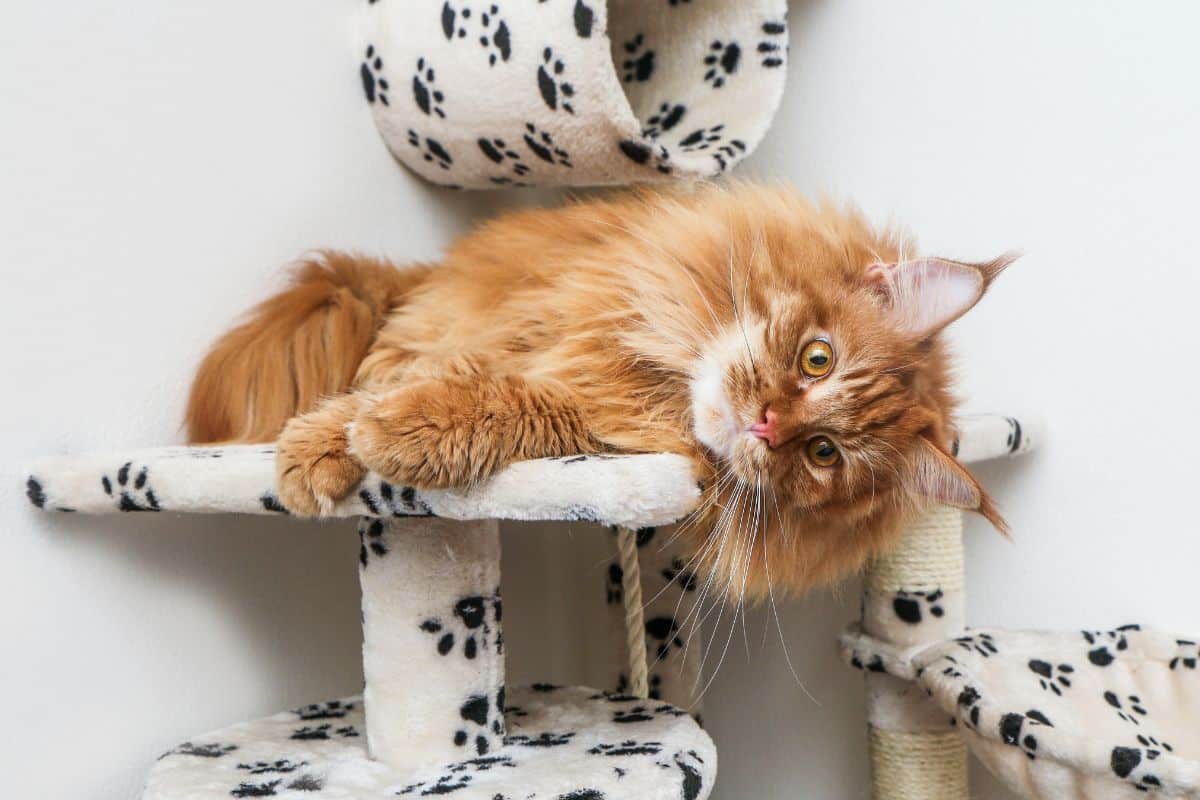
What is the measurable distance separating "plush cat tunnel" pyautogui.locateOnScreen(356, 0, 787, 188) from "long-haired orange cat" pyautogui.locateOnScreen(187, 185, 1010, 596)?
0.19 meters

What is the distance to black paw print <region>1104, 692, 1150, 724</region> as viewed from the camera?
145 centimetres

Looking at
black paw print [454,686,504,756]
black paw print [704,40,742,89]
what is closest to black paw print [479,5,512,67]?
black paw print [704,40,742,89]

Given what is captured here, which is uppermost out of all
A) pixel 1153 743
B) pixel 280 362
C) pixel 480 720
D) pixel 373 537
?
pixel 280 362

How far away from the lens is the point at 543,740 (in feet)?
4.17

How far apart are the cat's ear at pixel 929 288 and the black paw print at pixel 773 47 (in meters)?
0.66

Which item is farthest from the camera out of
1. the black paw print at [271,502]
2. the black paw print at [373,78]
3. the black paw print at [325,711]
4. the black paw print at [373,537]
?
the black paw print at [373,78]

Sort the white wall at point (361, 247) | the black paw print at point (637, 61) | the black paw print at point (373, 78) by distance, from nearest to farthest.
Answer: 1. the white wall at point (361, 247)
2. the black paw print at point (373, 78)
3. the black paw print at point (637, 61)

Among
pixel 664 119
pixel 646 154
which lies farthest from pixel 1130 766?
pixel 664 119

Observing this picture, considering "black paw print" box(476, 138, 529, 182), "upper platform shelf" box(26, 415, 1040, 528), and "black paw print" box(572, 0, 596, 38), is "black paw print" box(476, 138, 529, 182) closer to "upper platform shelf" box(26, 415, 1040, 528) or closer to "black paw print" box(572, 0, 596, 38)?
"black paw print" box(572, 0, 596, 38)

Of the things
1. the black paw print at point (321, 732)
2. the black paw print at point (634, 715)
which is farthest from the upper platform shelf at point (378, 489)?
the black paw print at point (634, 715)

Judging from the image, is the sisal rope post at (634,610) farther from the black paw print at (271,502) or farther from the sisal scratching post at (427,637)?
the black paw print at (271,502)

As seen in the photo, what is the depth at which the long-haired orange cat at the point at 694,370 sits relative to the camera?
1102mm

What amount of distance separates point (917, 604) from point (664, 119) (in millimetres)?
901

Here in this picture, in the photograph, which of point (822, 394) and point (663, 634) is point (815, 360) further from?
point (663, 634)
